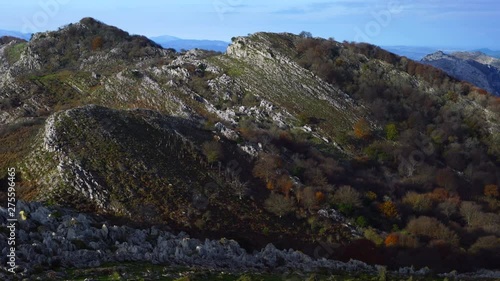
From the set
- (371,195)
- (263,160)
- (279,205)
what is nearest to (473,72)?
(371,195)

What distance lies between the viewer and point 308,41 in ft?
225

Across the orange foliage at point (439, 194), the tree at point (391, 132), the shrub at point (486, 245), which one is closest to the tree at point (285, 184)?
the orange foliage at point (439, 194)

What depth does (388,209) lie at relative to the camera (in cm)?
3591

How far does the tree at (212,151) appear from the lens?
119 ft

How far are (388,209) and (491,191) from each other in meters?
17.4

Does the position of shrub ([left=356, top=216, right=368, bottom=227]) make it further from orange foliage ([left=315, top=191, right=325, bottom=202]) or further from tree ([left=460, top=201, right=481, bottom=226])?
tree ([left=460, top=201, right=481, bottom=226])

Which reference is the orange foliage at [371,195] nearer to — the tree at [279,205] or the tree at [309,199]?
the tree at [309,199]

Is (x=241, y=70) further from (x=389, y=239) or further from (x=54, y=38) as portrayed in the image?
(x=54, y=38)

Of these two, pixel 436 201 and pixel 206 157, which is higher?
pixel 206 157

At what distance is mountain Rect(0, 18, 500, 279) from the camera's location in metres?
27.8

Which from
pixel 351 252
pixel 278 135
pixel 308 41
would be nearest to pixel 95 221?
pixel 351 252

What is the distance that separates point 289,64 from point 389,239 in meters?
37.3

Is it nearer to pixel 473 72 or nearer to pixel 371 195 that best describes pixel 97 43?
pixel 371 195

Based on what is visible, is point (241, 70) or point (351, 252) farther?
point (241, 70)
